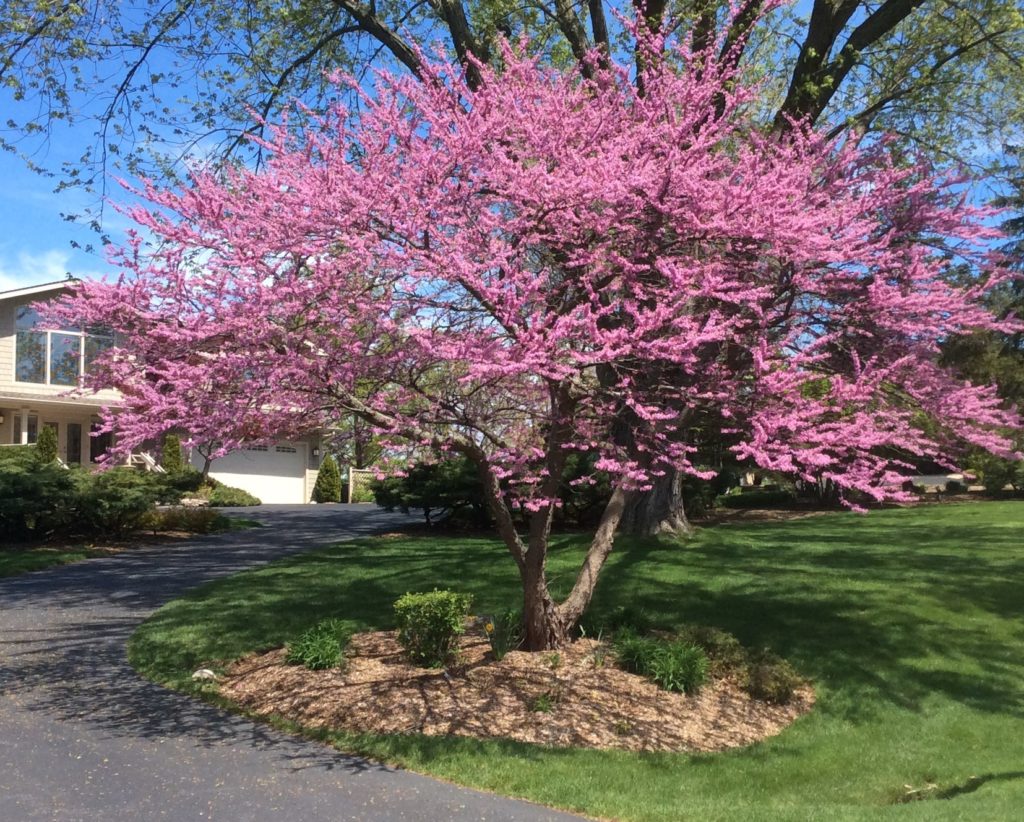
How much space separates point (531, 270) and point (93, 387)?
3.32m

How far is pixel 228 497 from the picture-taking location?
26.6 metres

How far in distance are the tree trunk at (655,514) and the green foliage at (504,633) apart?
568cm

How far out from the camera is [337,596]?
1034 centimetres

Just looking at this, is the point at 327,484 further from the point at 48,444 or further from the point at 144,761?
the point at 144,761

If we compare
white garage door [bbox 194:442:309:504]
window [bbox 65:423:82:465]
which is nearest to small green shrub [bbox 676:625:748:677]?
white garage door [bbox 194:442:309:504]

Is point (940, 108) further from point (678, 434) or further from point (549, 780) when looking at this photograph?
point (549, 780)

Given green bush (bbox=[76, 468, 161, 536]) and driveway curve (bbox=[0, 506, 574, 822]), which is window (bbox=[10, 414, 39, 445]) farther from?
driveway curve (bbox=[0, 506, 574, 822])

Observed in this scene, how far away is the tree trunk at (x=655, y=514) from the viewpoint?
1354cm

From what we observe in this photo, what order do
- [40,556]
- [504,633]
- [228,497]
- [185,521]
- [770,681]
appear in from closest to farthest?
[770,681]
[504,633]
[40,556]
[185,521]
[228,497]

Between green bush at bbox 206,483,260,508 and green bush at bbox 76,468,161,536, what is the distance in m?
9.04

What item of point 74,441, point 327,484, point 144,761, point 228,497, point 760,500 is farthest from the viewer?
point 327,484

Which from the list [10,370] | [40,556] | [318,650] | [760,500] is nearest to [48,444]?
[10,370]

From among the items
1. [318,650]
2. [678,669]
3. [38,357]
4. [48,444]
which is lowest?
[678,669]

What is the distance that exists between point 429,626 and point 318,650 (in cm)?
101
